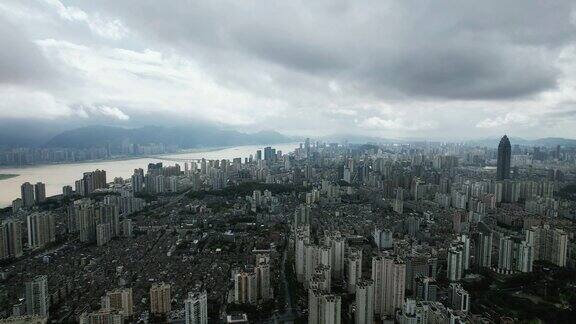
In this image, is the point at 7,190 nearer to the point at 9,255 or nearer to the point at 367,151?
the point at 9,255

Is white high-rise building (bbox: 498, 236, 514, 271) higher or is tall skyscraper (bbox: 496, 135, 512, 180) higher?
tall skyscraper (bbox: 496, 135, 512, 180)

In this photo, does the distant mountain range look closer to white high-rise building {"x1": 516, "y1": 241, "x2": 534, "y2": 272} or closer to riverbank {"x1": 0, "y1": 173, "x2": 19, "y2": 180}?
riverbank {"x1": 0, "y1": 173, "x2": 19, "y2": 180}

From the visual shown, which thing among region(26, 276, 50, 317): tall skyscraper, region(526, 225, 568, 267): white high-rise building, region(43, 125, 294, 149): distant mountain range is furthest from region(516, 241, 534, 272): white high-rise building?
region(43, 125, 294, 149): distant mountain range

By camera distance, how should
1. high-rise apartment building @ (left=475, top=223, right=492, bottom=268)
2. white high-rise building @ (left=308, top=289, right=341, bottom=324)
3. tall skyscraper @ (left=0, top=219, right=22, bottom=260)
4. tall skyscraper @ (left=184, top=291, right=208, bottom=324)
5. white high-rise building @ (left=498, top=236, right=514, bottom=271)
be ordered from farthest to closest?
tall skyscraper @ (left=0, top=219, right=22, bottom=260)
high-rise apartment building @ (left=475, top=223, right=492, bottom=268)
white high-rise building @ (left=498, top=236, right=514, bottom=271)
tall skyscraper @ (left=184, top=291, right=208, bottom=324)
white high-rise building @ (left=308, top=289, right=341, bottom=324)

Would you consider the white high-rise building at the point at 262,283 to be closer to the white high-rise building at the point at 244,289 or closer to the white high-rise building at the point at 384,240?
the white high-rise building at the point at 244,289

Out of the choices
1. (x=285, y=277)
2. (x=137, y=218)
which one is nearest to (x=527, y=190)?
(x=285, y=277)

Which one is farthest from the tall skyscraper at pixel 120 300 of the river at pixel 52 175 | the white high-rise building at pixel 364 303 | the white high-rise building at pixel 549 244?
the river at pixel 52 175

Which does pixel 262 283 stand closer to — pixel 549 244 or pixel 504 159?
pixel 549 244
